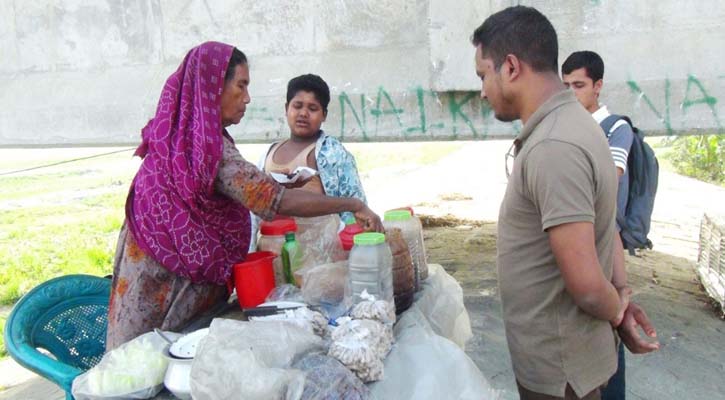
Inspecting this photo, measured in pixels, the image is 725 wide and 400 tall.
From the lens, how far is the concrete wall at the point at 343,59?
11.9 feet

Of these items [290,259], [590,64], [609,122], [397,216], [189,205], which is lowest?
[290,259]

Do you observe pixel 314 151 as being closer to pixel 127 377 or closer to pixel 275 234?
pixel 275 234

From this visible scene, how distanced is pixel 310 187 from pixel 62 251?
5647 mm

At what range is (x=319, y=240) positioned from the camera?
2078mm

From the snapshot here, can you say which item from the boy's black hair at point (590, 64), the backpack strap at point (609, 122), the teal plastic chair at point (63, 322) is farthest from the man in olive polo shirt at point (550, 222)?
the teal plastic chair at point (63, 322)

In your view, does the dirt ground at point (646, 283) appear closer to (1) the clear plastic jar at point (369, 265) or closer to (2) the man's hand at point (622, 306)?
(2) the man's hand at point (622, 306)

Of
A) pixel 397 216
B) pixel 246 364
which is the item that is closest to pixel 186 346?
pixel 246 364

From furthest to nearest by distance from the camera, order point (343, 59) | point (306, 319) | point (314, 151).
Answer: point (343, 59) → point (314, 151) → point (306, 319)

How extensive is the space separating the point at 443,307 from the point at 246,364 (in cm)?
97

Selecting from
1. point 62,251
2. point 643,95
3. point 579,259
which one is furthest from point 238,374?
point 62,251

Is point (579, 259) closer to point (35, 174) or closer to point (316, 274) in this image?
point (316, 274)

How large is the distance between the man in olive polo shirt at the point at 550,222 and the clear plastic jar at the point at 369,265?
35 centimetres

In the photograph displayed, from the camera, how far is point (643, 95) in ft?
12.1

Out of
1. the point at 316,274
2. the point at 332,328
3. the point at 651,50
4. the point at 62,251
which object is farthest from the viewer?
the point at 62,251
